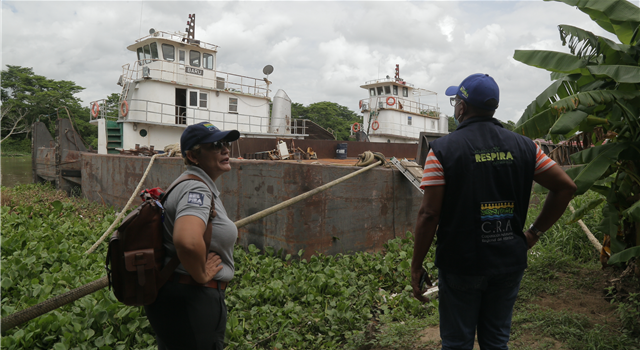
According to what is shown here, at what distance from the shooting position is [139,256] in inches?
69.6

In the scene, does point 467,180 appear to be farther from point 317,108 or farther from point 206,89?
point 317,108

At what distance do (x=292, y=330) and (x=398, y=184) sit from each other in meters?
3.25

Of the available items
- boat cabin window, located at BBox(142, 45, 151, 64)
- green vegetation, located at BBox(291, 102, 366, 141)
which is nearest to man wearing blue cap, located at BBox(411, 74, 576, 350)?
boat cabin window, located at BBox(142, 45, 151, 64)

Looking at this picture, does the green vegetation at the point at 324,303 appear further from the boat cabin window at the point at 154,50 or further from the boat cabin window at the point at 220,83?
the boat cabin window at the point at 220,83

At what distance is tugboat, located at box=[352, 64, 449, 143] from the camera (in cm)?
2467

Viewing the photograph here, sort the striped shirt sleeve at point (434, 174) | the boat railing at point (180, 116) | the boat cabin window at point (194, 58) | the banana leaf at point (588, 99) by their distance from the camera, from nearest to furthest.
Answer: the striped shirt sleeve at point (434, 174)
the banana leaf at point (588, 99)
the boat railing at point (180, 116)
the boat cabin window at point (194, 58)

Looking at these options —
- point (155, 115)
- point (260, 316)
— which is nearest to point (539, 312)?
point (260, 316)

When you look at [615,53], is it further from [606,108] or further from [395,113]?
[395,113]

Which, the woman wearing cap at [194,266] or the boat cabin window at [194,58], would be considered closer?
the woman wearing cap at [194,266]

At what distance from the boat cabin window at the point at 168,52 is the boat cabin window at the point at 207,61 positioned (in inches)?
43.0

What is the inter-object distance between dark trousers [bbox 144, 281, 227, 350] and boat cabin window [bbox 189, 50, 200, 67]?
14.8m

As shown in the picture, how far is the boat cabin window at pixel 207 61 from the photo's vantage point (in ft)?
50.9

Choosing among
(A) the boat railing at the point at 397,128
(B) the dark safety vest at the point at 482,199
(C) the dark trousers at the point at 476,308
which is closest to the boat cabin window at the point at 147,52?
(A) the boat railing at the point at 397,128

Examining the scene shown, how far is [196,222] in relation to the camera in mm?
1743
